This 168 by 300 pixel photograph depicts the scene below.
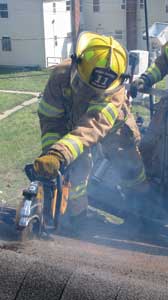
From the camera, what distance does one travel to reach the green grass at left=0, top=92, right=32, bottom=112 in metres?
15.9

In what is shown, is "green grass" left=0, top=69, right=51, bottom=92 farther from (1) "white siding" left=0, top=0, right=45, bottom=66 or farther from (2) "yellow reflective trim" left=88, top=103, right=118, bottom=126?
(2) "yellow reflective trim" left=88, top=103, right=118, bottom=126

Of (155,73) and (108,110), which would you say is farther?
(155,73)

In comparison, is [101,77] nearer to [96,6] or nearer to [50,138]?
[50,138]

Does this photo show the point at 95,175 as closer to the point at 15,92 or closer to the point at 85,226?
the point at 85,226

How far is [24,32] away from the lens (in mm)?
27188

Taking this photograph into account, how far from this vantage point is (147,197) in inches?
227

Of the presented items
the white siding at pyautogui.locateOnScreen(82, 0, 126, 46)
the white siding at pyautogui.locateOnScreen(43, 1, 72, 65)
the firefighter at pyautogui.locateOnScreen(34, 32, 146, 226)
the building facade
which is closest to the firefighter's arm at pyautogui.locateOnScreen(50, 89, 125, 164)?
the firefighter at pyautogui.locateOnScreen(34, 32, 146, 226)

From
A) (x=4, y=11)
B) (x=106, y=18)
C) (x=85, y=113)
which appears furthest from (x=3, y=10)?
(x=85, y=113)

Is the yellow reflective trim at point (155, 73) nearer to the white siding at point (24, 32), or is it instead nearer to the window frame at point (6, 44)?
the white siding at point (24, 32)

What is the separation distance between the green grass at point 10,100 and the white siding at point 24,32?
897 centimetres

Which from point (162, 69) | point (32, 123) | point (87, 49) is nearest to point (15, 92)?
point (32, 123)

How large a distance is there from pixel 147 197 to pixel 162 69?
1.36m

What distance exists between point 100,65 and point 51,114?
69 cm

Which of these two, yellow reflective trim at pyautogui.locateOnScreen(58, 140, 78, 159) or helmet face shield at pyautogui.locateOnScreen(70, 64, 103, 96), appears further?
helmet face shield at pyautogui.locateOnScreen(70, 64, 103, 96)
